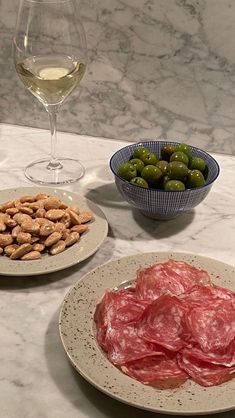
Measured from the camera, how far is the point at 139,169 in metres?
0.95

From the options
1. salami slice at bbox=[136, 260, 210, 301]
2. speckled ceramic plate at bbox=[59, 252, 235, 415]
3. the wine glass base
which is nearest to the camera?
speckled ceramic plate at bbox=[59, 252, 235, 415]

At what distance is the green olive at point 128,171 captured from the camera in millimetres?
935

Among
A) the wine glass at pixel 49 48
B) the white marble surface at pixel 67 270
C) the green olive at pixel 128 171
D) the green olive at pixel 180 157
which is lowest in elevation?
the white marble surface at pixel 67 270

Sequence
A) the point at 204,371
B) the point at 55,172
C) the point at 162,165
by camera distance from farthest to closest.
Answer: the point at 55,172
the point at 162,165
the point at 204,371

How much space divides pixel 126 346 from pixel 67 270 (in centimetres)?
21

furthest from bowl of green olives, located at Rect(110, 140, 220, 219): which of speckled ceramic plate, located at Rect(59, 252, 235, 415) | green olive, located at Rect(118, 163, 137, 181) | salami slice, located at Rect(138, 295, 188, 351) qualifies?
salami slice, located at Rect(138, 295, 188, 351)

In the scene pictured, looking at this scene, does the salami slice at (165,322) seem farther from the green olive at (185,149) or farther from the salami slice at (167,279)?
the green olive at (185,149)

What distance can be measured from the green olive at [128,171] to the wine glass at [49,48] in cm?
18

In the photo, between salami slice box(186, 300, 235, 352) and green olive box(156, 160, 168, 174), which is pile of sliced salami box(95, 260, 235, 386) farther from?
green olive box(156, 160, 168, 174)

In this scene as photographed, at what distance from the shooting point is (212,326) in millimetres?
668

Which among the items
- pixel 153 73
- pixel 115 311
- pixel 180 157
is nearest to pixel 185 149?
pixel 180 157

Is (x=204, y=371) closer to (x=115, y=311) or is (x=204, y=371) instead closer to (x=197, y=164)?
(x=115, y=311)

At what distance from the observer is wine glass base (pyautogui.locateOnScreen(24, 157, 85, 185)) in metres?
1.09

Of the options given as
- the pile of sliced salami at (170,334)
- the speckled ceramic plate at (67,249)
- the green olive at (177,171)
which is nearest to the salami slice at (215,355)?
the pile of sliced salami at (170,334)
